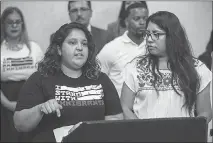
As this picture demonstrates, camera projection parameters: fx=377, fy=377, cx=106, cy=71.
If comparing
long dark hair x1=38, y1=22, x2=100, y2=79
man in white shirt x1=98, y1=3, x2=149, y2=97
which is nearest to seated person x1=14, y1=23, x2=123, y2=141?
long dark hair x1=38, y1=22, x2=100, y2=79

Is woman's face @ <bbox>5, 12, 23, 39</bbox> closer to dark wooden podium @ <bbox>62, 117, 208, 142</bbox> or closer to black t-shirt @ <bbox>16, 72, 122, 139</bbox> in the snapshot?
black t-shirt @ <bbox>16, 72, 122, 139</bbox>

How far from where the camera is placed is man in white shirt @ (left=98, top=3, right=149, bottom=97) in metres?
2.60

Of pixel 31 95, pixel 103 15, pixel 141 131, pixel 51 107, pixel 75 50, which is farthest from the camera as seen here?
pixel 103 15

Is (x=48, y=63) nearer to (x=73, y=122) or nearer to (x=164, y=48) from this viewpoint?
(x=73, y=122)

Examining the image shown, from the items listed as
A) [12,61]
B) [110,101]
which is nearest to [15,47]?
[12,61]

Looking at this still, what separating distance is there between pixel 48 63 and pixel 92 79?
0.22 meters

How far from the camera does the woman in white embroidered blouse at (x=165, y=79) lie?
1775mm

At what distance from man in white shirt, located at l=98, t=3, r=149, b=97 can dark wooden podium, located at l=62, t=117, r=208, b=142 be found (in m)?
1.53

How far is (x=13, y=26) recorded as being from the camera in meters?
2.79

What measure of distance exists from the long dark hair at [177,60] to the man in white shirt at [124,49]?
0.70 m

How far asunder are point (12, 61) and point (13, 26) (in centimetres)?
27

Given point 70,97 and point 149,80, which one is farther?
point 149,80

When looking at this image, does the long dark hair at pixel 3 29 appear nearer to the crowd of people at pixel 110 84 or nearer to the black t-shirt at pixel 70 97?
the crowd of people at pixel 110 84

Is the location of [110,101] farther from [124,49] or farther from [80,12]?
[80,12]
